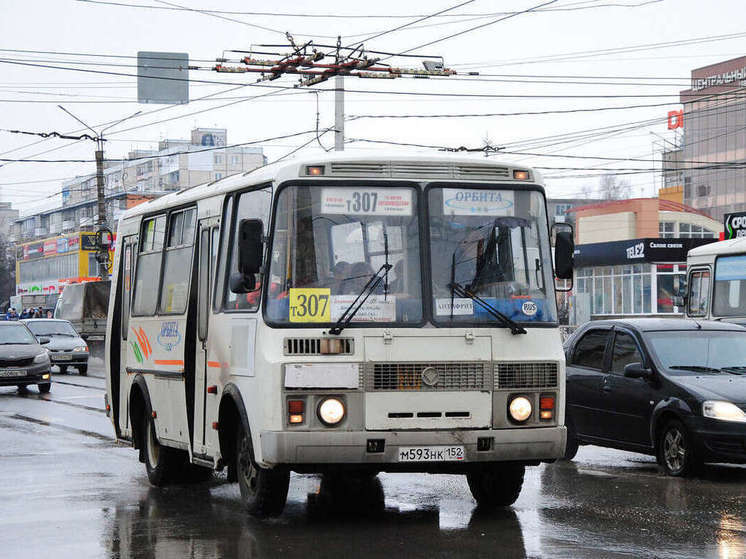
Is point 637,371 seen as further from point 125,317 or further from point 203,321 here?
point 125,317

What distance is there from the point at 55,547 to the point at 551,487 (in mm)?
4861

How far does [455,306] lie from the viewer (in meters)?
9.90

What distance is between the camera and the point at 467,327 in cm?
Answer: 987

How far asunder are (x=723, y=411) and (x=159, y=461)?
5.21 m

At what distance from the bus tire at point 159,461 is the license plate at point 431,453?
3771 mm

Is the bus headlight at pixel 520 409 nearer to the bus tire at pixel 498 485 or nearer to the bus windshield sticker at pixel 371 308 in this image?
the bus tire at pixel 498 485

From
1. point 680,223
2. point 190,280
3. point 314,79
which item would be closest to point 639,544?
point 190,280

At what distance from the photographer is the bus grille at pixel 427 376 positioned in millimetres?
9672

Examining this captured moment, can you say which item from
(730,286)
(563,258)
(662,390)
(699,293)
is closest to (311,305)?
(563,258)

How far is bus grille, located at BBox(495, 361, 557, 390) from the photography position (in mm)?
9898

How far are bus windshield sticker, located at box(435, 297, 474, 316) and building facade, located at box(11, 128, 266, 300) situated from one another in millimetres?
117830

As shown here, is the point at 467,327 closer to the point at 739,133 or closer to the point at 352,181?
the point at 352,181

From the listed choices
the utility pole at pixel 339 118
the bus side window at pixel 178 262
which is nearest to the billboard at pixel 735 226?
the utility pole at pixel 339 118

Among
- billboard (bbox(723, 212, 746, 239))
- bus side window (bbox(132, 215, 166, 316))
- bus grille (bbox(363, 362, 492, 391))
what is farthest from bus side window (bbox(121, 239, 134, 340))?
billboard (bbox(723, 212, 746, 239))
